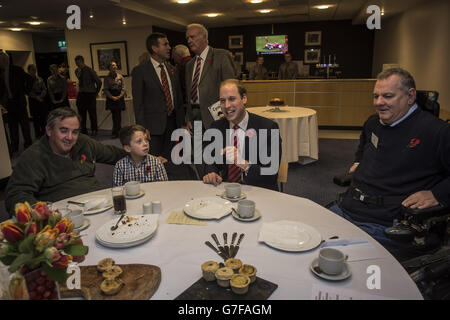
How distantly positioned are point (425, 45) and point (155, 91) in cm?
547

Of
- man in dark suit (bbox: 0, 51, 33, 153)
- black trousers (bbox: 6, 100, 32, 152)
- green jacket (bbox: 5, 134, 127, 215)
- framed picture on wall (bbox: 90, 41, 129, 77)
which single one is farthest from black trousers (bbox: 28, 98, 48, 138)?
green jacket (bbox: 5, 134, 127, 215)

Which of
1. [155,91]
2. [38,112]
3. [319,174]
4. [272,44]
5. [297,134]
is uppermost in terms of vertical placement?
[272,44]

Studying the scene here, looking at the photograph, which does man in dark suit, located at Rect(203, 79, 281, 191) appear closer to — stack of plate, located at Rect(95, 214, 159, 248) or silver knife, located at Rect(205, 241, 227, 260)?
stack of plate, located at Rect(95, 214, 159, 248)

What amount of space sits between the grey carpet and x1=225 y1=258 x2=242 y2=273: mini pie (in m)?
2.65

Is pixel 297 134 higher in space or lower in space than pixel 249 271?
lower

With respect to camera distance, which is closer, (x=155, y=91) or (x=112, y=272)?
(x=112, y=272)

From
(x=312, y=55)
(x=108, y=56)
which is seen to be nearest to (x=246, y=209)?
(x=108, y=56)

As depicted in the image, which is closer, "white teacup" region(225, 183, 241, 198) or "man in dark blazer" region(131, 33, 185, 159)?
"white teacup" region(225, 183, 241, 198)

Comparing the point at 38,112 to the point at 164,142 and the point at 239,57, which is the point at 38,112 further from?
the point at 239,57

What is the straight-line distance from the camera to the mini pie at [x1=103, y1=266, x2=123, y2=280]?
1.02 metres

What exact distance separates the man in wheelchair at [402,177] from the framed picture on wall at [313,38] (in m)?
9.24

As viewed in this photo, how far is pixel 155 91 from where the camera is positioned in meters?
3.58
